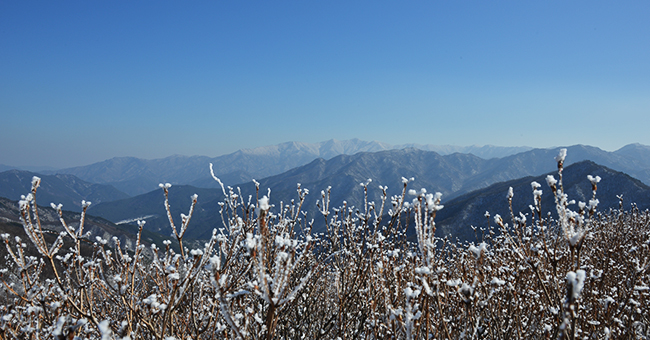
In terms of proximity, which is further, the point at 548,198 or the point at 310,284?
the point at 548,198

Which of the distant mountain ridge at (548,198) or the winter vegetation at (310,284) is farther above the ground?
the winter vegetation at (310,284)

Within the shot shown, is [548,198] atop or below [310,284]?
below

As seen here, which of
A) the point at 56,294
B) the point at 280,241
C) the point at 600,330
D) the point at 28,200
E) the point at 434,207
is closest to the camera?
the point at 280,241

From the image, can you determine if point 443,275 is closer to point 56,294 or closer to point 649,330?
point 649,330

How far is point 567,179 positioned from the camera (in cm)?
7875

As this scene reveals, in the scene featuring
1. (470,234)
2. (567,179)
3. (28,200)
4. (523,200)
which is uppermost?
(28,200)

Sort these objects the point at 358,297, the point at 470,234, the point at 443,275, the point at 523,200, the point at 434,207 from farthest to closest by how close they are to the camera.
Result: the point at 523,200 → the point at 470,234 → the point at 358,297 → the point at 443,275 → the point at 434,207

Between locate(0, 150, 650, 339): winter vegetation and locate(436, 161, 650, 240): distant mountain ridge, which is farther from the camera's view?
locate(436, 161, 650, 240): distant mountain ridge

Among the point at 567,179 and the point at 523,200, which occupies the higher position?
the point at 567,179

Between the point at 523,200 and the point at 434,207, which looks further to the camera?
the point at 523,200

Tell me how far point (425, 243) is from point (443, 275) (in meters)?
2.79

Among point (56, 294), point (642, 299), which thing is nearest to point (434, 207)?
point (642, 299)

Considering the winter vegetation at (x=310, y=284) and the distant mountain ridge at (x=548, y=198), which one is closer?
the winter vegetation at (x=310, y=284)

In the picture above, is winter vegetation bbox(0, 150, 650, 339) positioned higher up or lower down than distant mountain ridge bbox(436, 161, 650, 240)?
higher up
